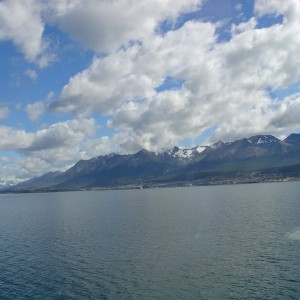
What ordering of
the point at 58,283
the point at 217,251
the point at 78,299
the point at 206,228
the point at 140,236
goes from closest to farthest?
the point at 78,299 < the point at 58,283 < the point at 217,251 < the point at 140,236 < the point at 206,228

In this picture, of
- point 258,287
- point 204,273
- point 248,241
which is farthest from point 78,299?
point 248,241

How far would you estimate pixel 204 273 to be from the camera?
69750 millimetres

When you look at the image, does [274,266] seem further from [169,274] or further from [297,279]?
[169,274]

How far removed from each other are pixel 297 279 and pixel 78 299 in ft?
124

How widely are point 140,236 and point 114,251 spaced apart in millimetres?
21044

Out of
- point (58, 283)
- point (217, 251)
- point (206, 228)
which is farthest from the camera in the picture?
point (206, 228)

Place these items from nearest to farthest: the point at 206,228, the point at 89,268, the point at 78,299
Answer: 1. the point at 78,299
2. the point at 89,268
3. the point at 206,228

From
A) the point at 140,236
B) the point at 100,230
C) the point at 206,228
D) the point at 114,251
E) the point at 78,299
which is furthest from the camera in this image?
the point at 100,230

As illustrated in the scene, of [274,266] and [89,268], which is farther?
[89,268]

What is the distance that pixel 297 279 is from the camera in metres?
63.2

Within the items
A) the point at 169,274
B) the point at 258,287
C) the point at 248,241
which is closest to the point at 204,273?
the point at 169,274

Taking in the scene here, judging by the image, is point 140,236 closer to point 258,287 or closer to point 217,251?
point 217,251

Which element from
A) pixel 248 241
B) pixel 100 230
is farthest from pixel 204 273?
pixel 100 230

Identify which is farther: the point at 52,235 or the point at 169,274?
the point at 52,235
